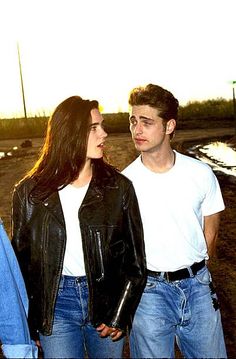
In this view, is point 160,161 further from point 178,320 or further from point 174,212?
point 178,320

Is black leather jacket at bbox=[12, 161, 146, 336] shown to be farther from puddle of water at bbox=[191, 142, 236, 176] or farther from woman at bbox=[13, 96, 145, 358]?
puddle of water at bbox=[191, 142, 236, 176]

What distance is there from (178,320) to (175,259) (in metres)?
0.39

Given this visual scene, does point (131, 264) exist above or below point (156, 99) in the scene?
below

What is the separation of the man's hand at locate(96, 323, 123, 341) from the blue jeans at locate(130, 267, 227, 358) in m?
0.21

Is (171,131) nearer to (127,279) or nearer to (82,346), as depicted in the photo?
(127,279)

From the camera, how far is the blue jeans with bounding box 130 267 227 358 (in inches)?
112

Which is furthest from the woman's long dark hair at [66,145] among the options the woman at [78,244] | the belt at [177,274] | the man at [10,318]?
the man at [10,318]

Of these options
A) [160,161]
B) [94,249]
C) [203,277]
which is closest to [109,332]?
[94,249]

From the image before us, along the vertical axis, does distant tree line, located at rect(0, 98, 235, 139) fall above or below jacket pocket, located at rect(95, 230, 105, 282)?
below

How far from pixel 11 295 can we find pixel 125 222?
1.09 m

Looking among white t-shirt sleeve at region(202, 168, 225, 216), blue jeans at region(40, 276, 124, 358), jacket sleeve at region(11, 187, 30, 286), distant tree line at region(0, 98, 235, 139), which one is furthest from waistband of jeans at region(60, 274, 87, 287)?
distant tree line at region(0, 98, 235, 139)

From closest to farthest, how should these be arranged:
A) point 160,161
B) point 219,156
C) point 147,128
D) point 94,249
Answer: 1. point 94,249
2. point 160,161
3. point 147,128
4. point 219,156

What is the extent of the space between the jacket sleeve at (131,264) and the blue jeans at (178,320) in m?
0.16

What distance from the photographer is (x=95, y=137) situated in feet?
9.45
